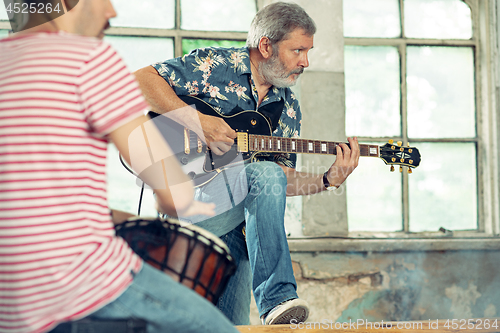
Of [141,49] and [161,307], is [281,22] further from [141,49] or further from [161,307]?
[161,307]

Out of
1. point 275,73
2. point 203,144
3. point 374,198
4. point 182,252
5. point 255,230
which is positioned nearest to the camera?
point 182,252

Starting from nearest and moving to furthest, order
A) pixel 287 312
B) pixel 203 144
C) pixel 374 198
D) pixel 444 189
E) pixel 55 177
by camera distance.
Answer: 1. pixel 55 177
2. pixel 287 312
3. pixel 203 144
4. pixel 374 198
5. pixel 444 189

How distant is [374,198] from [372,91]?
35.4 inches

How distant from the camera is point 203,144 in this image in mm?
1729

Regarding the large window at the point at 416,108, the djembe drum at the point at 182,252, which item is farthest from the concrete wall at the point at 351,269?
the djembe drum at the point at 182,252

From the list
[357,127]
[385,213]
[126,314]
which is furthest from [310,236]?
[126,314]

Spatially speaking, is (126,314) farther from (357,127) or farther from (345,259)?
(357,127)

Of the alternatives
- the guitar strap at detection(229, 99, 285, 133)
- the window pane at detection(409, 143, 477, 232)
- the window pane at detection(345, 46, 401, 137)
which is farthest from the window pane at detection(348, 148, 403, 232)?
the guitar strap at detection(229, 99, 285, 133)

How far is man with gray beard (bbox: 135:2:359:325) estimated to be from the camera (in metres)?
1.33

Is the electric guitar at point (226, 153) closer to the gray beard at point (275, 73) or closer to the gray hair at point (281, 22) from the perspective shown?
the gray beard at point (275, 73)

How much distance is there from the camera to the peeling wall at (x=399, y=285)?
2715 millimetres

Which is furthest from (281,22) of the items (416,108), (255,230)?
(416,108)

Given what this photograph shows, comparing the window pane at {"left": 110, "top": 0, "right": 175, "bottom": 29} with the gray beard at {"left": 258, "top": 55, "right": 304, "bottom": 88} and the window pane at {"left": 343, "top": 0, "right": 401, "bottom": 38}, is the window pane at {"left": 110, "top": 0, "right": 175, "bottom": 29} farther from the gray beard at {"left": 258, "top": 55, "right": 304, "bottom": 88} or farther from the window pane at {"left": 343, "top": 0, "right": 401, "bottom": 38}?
the window pane at {"left": 343, "top": 0, "right": 401, "bottom": 38}

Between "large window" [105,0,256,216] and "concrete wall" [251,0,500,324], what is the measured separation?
1.93 feet
